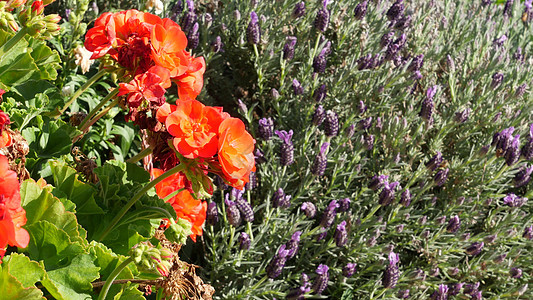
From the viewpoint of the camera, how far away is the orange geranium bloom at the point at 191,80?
1338 mm

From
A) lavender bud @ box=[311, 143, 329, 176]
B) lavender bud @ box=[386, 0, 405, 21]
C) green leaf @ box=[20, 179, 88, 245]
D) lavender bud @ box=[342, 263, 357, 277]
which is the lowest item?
lavender bud @ box=[342, 263, 357, 277]

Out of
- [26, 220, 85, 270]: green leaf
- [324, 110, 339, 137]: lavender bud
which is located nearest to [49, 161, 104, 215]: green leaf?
[26, 220, 85, 270]: green leaf

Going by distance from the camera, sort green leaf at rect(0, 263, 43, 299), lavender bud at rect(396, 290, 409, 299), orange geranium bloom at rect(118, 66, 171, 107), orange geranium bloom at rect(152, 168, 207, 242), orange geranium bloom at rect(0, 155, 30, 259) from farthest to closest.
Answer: lavender bud at rect(396, 290, 409, 299)
orange geranium bloom at rect(152, 168, 207, 242)
orange geranium bloom at rect(118, 66, 171, 107)
green leaf at rect(0, 263, 43, 299)
orange geranium bloom at rect(0, 155, 30, 259)

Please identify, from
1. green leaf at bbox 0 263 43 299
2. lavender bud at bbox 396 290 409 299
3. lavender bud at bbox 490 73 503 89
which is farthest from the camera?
lavender bud at bbox 490 73 503 89

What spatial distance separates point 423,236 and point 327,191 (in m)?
0.50

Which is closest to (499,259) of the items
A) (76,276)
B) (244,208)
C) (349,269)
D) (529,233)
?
(529,233)

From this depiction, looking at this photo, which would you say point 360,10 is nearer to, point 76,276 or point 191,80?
point 191,80

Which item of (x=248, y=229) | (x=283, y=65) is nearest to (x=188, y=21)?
(x=283, y=65)

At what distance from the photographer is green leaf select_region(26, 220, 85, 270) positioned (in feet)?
3.52

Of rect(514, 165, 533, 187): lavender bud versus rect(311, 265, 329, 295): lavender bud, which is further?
rect(514, 165, 533, 187): lavender bud

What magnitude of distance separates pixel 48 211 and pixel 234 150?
386 mm

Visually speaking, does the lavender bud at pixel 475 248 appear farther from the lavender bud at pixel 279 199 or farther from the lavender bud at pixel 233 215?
the lavender bud at pixel 233 215

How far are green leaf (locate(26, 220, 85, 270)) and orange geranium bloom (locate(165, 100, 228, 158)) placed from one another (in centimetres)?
27

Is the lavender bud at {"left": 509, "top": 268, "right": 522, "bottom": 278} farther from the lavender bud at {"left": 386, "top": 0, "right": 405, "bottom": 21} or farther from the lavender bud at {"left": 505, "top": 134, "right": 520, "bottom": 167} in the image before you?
the lavender bud at {"left": 386, "top": 0, "right": 405, "bottom": 21}
